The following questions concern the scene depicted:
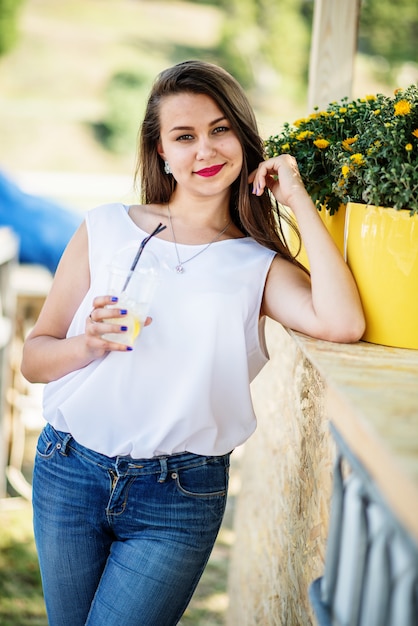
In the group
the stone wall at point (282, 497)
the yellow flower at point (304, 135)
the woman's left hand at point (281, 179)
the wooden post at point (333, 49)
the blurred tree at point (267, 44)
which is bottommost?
the stone wall at point (282, 497)

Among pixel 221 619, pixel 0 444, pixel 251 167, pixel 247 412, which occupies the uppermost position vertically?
pixel 251 167

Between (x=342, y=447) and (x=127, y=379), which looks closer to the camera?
(x=342, y=447)

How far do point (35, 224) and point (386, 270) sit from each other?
5443mm

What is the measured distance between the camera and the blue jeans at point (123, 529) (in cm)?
188

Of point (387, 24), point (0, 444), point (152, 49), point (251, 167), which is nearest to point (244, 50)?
point (152, 49)

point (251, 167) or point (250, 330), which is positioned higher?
point (251, 167)

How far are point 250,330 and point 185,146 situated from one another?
0.47 metres

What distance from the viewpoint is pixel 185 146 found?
2.00 m

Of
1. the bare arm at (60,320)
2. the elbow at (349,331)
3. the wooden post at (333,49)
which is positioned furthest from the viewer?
the wooden post at (333,49)

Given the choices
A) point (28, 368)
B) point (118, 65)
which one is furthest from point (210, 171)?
point (118, 65)

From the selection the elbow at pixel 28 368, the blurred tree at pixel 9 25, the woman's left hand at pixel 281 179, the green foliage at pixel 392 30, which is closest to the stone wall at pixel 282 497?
the woman's left hand at pixel 281 179

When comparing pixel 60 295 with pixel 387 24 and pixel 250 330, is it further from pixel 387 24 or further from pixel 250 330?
pixel 387 24

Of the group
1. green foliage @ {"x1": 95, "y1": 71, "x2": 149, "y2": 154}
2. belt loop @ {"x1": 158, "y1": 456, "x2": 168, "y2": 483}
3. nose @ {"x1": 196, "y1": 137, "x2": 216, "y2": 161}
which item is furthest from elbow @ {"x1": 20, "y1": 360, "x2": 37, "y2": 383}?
green foliage @ {"x1": 95, "y1": 71, "x2": 149, "y2": 154}

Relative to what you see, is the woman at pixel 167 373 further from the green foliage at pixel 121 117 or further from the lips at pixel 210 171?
the green foliage at pixel 121 117
